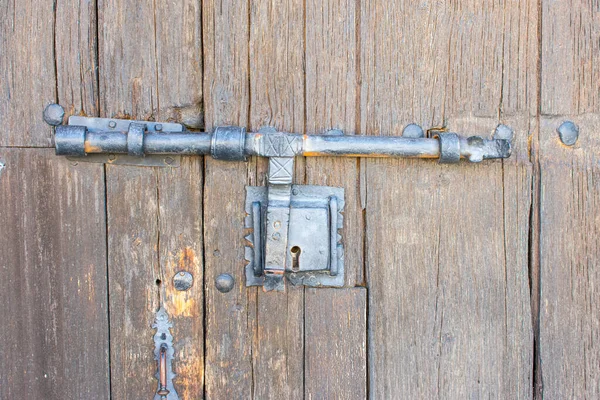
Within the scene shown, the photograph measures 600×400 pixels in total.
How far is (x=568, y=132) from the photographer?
1100 mm

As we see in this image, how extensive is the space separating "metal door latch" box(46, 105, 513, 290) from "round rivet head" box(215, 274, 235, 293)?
0.04m

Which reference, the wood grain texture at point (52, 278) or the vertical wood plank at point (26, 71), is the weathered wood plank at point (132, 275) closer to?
the wood grain texture at point (52, 278)

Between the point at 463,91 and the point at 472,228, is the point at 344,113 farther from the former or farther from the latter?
the point at 472,228

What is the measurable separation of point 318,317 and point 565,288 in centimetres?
57

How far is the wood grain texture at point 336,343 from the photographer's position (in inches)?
43.9

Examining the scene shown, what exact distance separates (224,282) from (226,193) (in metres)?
0.20

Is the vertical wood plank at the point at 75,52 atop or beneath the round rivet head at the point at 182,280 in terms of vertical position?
atop

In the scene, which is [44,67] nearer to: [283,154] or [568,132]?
[283,154]

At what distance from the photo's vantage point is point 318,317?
1.12 m

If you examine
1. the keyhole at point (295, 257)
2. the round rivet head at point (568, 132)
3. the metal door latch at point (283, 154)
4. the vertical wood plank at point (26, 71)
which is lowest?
the keyhole at point (295, 257)

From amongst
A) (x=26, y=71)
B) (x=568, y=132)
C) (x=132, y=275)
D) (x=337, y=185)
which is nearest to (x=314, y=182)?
(x=337, y=185)

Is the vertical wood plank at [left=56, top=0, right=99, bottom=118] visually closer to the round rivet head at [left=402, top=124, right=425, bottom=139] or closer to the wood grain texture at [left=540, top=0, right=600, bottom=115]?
the round rivet head at [left=402, top=124, right=425, bottom=139]

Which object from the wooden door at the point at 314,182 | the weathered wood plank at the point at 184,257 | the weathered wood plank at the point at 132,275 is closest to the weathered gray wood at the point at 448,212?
the wooden door at the point at 314,182

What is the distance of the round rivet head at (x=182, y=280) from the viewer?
3.61ft
